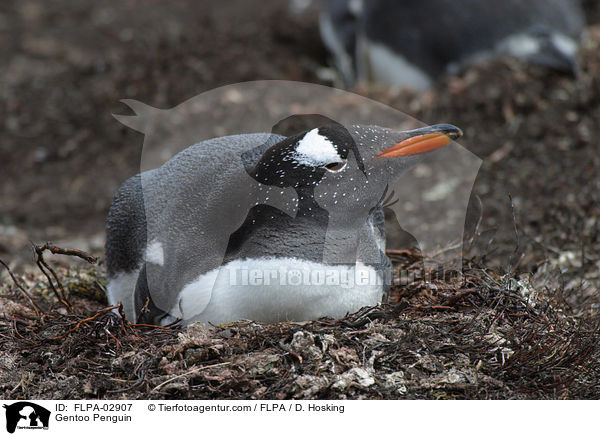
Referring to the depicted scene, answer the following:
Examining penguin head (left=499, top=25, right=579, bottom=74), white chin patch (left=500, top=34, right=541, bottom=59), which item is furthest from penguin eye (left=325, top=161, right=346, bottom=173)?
white chin patch (left=500, top=34, right=541, bottom=59)

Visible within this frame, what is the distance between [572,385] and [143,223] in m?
1.71

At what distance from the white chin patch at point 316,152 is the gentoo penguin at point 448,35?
4276 mm

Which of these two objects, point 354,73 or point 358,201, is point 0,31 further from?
point 358,201

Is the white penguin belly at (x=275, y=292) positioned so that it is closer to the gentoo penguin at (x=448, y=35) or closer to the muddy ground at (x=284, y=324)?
the muddy ground at (x=284, y=324)

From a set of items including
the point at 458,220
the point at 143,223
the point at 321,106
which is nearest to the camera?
the point at 143,223

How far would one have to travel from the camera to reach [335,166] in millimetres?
2447

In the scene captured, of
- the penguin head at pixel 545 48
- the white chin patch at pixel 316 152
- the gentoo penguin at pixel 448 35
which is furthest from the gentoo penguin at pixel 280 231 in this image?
the gentoo penguin at pixel 448 35

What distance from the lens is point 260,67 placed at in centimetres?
749

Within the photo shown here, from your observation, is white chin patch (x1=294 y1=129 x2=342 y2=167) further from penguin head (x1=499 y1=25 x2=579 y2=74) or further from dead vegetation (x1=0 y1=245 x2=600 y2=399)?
penguin head (x1=499 y1=25 x2=579 y2=74)
